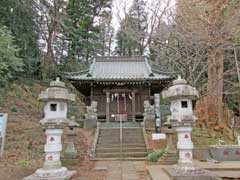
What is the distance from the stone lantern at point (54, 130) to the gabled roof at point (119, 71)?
35.6 ft

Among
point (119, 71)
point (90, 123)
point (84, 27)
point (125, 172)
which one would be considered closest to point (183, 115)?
point (125, 172)

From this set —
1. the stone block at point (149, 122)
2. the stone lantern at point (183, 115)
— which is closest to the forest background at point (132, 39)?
the stone block at point (149, 122)

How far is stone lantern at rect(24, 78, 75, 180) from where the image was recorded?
682cm

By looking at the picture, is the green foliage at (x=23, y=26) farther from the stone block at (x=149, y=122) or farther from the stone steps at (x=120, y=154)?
the stone steps at (x=120, y=154)

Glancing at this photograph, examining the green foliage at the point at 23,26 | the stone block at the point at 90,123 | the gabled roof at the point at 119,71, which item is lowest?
the stone block at the point at 90,123

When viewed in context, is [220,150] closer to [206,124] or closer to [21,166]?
[206,124]

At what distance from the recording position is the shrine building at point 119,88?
60.8 ft

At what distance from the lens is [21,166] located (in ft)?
30.8

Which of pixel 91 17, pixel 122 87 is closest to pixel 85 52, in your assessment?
pixel 91 17

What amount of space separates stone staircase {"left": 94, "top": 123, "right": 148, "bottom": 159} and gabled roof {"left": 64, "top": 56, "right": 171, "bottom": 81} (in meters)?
4.44

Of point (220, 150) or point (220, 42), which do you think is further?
point (220, 42)

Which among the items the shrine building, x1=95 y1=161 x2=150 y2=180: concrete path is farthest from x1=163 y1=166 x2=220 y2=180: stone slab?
the shrine building

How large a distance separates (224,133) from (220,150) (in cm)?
502

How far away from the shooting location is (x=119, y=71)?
2172 cm
